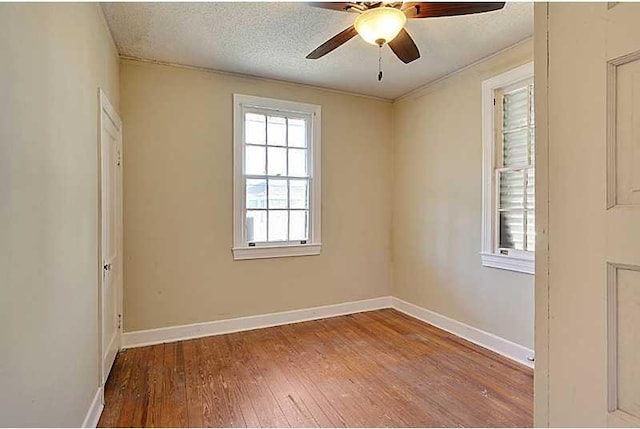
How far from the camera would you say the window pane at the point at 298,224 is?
396 centimetres

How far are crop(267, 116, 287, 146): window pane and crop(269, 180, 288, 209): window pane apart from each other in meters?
0.43

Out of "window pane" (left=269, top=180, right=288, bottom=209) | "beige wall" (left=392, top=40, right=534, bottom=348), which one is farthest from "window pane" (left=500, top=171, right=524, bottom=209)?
"window pane" (left=269, top=180, right=288, bottom=209)

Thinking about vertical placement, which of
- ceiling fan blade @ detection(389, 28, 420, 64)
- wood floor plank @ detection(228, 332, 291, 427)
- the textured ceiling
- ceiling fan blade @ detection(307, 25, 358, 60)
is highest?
the textured ceiling

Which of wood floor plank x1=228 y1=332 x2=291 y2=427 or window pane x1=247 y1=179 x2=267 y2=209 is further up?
window pane x1=247 y1=179 x2=267 y2=209

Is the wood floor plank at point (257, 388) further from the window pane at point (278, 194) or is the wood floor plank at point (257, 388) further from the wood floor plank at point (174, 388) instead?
the window pane at point (278, 194)

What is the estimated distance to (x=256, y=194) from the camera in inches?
149

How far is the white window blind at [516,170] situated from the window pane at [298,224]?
198 cm

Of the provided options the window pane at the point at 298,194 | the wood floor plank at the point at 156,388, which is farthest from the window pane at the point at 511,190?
the wood floor plank at the point at 156,388

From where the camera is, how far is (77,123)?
1858mm

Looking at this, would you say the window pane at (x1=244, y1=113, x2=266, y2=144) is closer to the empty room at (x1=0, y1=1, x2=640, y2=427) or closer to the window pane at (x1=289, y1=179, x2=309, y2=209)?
the empty room at (x1=0, y1=1, x2=640, y2=427)

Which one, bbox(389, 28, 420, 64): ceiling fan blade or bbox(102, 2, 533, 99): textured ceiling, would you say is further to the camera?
bbox(102, 2, 533, 99): textured ceiling

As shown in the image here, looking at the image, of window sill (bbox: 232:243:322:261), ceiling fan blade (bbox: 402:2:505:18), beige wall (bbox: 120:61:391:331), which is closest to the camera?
ceiling fan blade (bbox: 402:2:505:18)

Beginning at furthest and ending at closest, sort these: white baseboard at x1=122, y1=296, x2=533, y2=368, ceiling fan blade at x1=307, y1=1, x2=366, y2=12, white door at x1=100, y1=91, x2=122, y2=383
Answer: white baseboard at x1=122, y1=296, x2=533, y2=368
white door at x1=100, y1=91, x2=122, y2=383
ceiling fan blade at x1=307, y1=1, x2=366, y2=12

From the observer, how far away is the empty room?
620 millimetres
